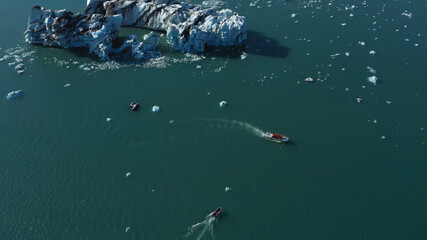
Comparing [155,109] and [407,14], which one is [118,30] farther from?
[407,14]

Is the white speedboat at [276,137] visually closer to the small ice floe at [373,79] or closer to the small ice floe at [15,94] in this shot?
the small ice floe at [373,79]

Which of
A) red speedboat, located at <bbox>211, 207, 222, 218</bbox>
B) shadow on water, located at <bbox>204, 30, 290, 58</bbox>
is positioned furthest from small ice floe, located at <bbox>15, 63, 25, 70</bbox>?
red speedboat, located at <bbox>211, 207, 222, 218</bbox>

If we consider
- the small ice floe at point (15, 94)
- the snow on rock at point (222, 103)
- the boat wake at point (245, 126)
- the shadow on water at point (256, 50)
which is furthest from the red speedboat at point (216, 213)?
the small ice floe at point (15, 94)

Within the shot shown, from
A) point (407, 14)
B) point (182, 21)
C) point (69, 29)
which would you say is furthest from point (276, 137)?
point (407, 14)

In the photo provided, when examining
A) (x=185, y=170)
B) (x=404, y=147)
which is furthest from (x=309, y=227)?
(x=404, y=147)

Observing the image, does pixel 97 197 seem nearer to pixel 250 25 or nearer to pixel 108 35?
pixel 108 35

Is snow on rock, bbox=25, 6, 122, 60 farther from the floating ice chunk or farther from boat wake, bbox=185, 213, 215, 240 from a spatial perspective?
the floating ice chunk
